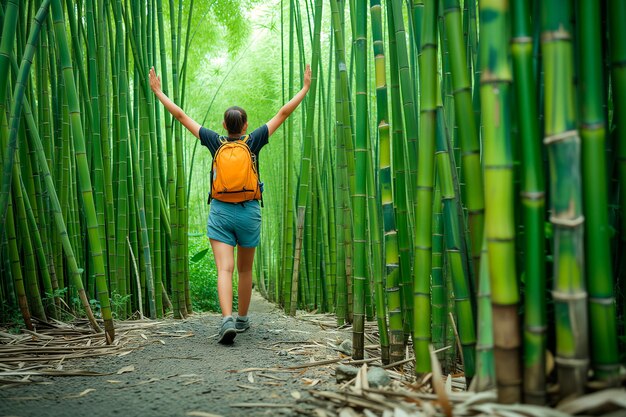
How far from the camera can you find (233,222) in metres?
1.95

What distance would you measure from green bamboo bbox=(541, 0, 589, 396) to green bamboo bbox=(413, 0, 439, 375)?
281mm

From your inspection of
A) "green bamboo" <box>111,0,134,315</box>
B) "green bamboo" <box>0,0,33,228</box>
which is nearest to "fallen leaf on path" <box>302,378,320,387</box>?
"green bamboo" <box>0,0,33,228</box>

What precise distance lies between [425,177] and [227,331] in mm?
1060

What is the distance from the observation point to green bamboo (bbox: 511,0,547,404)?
75 cm

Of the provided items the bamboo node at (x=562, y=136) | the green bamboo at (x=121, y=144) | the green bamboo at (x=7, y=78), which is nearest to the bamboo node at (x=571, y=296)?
the bamboo node at (x=562, y=136)

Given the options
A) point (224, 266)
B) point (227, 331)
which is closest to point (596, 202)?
point (227, 331)

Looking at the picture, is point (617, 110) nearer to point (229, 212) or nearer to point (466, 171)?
point (466, 171)

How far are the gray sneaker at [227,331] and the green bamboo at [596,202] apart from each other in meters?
1.29

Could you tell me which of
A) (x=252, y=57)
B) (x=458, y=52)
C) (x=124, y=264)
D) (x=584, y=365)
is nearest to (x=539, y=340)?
(x=584, y=365)

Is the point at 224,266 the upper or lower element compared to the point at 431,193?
lower

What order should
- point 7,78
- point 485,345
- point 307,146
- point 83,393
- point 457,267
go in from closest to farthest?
1. point 485,345
2. point 457,267
3. point 83,393
4. point 7,78
5. point 307,146

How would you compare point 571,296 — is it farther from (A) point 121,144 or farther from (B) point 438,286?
(A) point 121,144

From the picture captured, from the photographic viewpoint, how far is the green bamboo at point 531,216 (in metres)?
0.75

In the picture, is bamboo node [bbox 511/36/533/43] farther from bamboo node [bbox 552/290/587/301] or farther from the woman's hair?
the woman's hair
